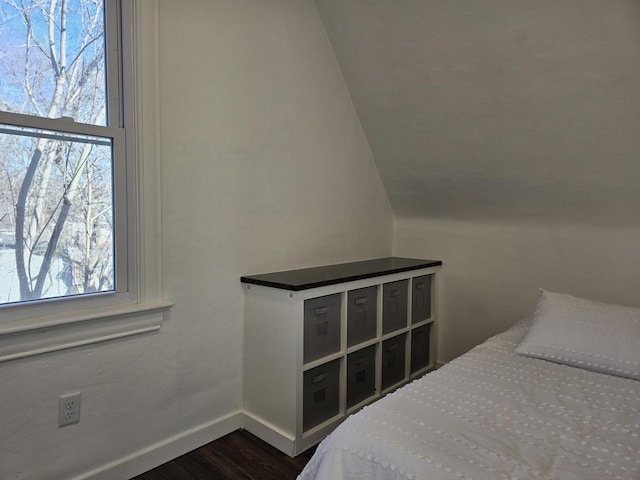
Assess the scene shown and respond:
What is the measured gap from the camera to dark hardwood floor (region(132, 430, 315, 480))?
1819mm

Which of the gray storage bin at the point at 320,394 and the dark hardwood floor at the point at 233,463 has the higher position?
the gray storage bin at the point at 320,394

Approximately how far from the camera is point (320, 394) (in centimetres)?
212

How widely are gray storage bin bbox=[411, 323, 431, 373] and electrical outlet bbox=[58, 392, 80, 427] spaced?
1.94m

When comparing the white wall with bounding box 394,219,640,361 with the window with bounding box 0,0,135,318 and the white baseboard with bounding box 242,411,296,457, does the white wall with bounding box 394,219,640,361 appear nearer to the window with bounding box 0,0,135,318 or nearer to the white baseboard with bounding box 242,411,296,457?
the white baseboard with bounding box 242,411,296,457

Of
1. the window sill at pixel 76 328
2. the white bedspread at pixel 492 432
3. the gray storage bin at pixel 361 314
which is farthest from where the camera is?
the gray storage bin at pixel 361 314

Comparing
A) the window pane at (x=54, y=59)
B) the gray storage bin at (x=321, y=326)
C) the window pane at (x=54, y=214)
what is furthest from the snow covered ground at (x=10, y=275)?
the gray storage bin at (x=321, y=326)

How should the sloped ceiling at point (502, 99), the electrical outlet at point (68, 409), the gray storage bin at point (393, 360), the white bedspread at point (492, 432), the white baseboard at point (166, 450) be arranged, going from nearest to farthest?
the white bedspread at point (492, 432), the electrical outlet at point (68, 409), the white baseboard at point (166, 450), the sloped ceiling at point (502, 99), the gray storage bin at point (393, 360)

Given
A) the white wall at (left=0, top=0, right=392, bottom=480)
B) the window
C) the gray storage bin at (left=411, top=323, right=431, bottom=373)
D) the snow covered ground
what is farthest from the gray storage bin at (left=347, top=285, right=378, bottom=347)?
the snow covered ground

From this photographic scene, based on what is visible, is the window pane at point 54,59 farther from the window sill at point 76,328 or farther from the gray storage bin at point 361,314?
the gray storage bin at point 361,314

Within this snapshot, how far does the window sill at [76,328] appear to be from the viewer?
1.48 metres

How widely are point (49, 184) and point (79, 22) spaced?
64 centimetres

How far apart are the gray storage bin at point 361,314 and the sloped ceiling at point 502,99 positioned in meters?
0.96

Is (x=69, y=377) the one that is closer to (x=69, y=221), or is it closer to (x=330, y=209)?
(x=69, y=221)

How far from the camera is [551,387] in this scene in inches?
59.5
